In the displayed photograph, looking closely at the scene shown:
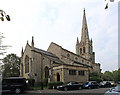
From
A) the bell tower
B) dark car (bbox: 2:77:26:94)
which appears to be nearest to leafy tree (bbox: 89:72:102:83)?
the bell tower

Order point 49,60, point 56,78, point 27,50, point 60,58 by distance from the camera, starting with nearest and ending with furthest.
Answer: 1. point 56,78
2. point 49,60
3. point 27,50
4. point 60,58

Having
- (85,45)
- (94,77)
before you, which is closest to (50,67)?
(94,77)

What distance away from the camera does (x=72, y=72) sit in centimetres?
3356

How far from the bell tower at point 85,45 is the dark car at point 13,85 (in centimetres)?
4726

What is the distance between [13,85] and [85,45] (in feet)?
167

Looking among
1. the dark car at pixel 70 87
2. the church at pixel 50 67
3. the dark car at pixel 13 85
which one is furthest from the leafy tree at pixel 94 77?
the dark car at pixel 13 85

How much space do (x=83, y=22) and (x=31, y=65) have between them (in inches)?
1632

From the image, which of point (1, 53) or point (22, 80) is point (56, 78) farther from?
point (1, 53)

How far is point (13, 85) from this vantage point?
59.8ft

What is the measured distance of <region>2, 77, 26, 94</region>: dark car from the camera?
1792 centimetres

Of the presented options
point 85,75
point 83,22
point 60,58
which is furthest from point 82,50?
point 85,75

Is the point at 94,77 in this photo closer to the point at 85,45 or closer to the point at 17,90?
the point at 85,45

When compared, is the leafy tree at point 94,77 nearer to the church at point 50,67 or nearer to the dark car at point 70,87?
the church at point 50,67

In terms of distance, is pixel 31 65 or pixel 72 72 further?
pixel 31 65
